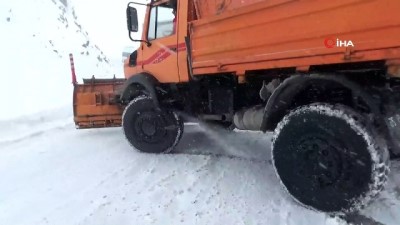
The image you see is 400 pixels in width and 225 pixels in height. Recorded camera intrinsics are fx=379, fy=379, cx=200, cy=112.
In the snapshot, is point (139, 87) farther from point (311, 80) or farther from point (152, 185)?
point (311, 80)

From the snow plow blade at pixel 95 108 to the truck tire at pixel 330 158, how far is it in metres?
4.06

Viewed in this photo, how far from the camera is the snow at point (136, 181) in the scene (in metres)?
3.68

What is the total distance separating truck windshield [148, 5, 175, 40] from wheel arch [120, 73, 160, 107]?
611mm

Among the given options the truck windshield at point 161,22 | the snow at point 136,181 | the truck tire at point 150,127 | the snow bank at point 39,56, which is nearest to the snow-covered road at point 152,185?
the snow at point 136,181

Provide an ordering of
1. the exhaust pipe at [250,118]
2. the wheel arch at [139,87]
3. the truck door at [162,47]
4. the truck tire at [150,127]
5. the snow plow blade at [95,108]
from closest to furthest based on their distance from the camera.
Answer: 1. the exhaust pipe at [250,118]
2. the truck door at [162,47]
3. the wheel arch at [139,87]
4. the truck tire at [150,127]
5. the snow plow blade at [95,108]

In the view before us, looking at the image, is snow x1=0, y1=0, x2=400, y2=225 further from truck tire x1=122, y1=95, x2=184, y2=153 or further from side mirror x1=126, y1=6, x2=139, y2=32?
side mirror x1=126, y1=6, x2=139, y2=32

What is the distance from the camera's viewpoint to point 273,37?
12.0 ft

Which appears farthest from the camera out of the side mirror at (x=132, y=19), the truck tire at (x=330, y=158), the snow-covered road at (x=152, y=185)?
the side mirror at (x=132, y=19)

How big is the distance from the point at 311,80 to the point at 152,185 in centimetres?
222

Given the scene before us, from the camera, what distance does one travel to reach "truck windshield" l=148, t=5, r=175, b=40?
5.36 m

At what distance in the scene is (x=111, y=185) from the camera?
181 inches

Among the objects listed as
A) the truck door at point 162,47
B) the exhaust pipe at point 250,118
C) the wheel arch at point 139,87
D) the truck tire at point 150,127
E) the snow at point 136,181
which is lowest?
the snow at point 136,181

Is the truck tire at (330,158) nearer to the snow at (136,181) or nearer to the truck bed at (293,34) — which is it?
the snow at (136,181)

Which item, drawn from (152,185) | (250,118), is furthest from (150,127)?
(250,118)
